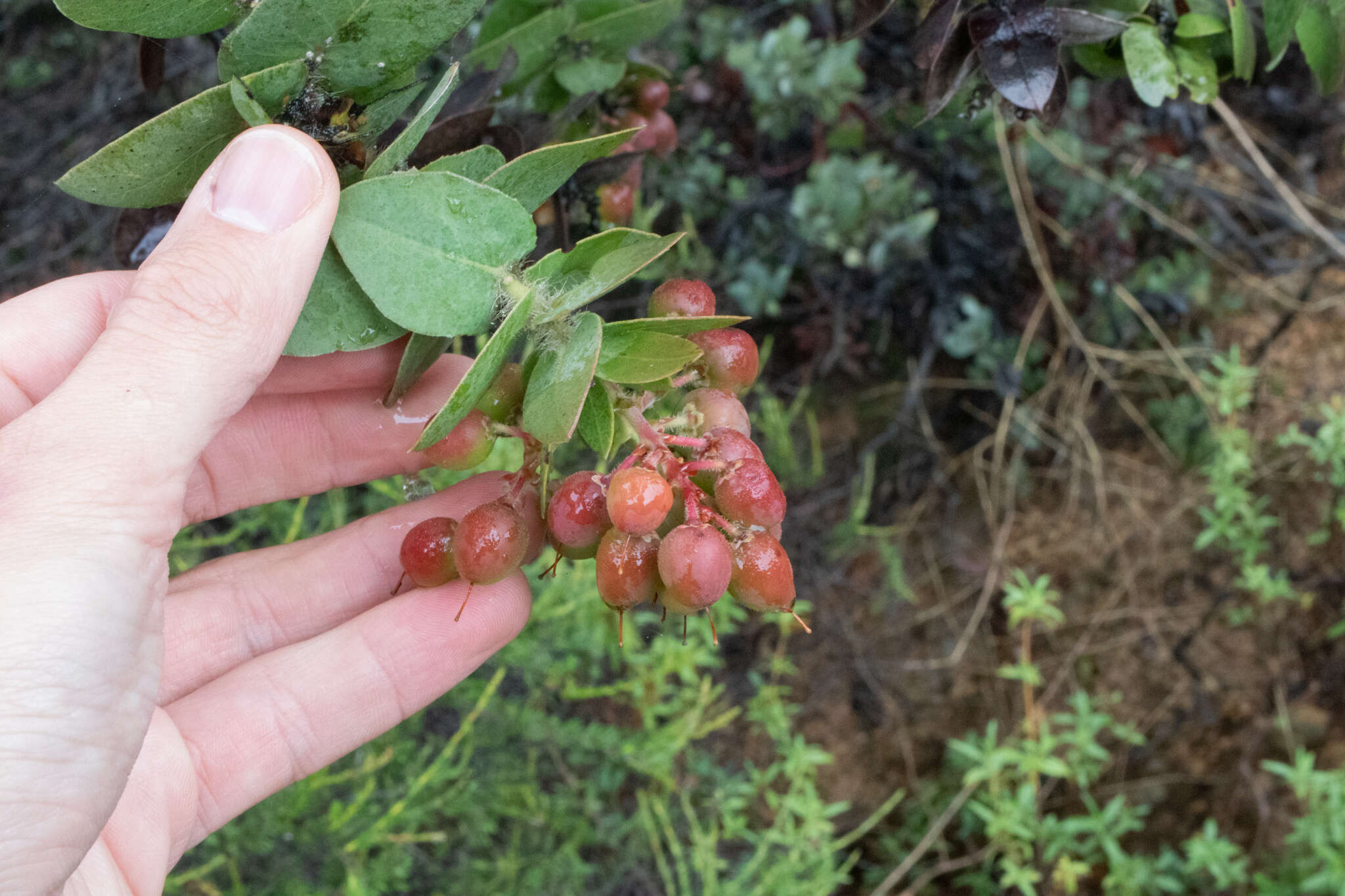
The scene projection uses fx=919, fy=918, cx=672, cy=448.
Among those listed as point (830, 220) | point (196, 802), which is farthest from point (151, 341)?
point (830, 220)

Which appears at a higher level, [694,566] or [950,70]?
[950,70]

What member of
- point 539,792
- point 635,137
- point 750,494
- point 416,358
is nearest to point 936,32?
point 635,137

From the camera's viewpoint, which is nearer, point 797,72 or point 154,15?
point 154,15

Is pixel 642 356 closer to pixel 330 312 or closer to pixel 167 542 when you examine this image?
pixel 330 312

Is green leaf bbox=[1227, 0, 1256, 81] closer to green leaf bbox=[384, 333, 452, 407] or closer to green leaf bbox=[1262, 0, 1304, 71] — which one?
green leaf bbox=[1262, 0, 1304, 71]

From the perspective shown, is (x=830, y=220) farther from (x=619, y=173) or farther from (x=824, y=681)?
(x=824, y=681)

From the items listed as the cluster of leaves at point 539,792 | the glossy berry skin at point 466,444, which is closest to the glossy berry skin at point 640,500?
the glossy berry skin at point 466,444

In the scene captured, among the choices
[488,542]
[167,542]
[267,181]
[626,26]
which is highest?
[267,181]

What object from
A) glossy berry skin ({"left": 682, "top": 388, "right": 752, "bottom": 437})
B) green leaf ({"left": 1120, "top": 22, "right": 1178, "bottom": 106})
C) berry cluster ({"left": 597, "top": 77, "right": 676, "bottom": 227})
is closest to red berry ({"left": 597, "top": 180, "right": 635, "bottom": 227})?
berry cluster ({"left": 597, "top": 77, "right": 676, "bottom": 227})
